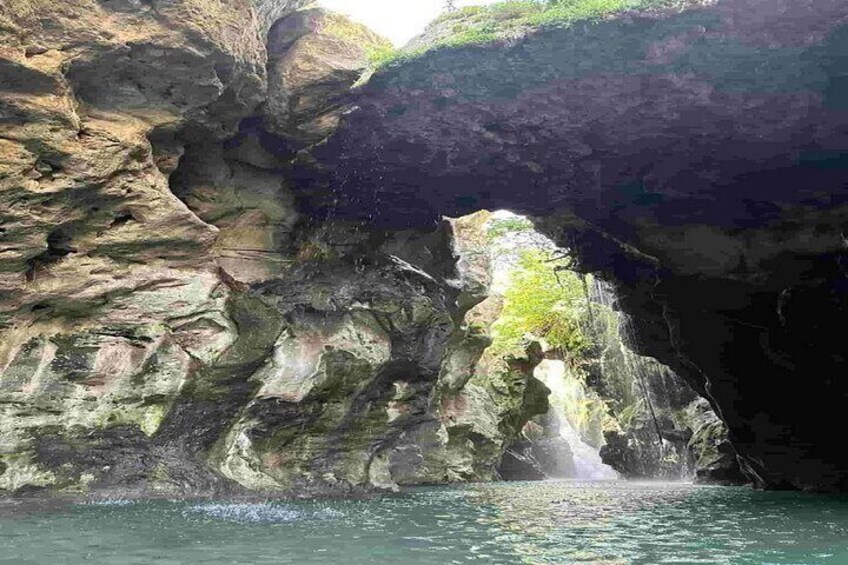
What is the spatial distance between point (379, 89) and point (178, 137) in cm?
394

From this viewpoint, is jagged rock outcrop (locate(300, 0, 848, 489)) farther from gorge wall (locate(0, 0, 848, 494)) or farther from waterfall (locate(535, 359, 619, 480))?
waterfall (locate(535, 359, 619, 480))

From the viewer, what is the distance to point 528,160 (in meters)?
14.5

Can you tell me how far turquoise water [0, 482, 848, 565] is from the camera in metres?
7.35

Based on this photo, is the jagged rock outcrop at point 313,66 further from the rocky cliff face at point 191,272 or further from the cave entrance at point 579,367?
the cave entrance at point 579,367

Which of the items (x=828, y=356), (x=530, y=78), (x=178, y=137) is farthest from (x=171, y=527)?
(x=828, y=356)

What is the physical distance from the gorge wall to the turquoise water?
2.15m

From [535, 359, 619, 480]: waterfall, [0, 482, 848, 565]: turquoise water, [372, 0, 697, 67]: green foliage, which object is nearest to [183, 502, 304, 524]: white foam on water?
[0, 482, 848, 565]: turquoise water

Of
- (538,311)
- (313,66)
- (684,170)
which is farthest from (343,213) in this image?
(538,311)

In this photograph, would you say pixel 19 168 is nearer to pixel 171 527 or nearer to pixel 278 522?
pixel 171 527

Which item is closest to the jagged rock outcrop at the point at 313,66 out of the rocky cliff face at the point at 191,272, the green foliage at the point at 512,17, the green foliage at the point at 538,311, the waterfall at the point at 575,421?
the rocky cliff face at the point at 191,272

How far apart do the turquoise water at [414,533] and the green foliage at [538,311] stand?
16.5 metres

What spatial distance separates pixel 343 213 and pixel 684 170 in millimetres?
7758

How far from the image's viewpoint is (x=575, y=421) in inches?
1937

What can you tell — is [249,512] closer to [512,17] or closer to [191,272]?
[191,272]
